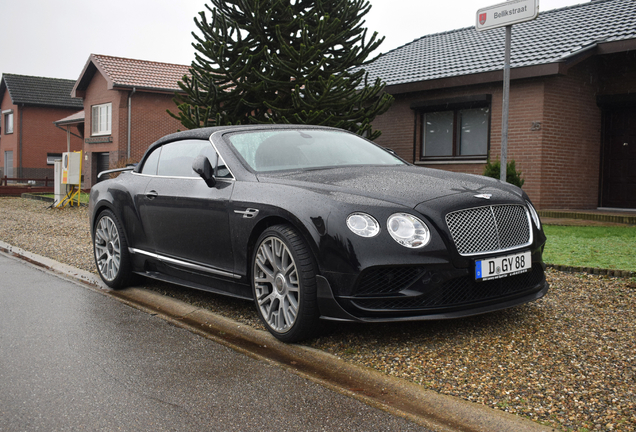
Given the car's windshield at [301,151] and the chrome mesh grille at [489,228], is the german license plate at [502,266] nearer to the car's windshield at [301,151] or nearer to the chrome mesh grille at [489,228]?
the chrome mesh grille at [489,228]

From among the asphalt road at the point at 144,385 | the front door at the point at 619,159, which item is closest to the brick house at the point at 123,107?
the front door at the point at 619,159

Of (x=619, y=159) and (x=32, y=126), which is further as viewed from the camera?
(x=32, y=126)

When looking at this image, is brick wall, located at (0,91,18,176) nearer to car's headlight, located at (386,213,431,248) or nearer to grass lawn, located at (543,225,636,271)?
grass lawn, located at (543,225,636,271)

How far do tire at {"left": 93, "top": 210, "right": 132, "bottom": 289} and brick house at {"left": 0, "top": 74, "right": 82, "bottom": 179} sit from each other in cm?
3923

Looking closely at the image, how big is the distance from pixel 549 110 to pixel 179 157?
10404 mm

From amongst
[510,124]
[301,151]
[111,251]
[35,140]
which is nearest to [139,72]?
[35,140]

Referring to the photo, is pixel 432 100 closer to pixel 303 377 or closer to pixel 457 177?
pixel 457 177

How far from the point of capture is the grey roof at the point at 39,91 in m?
44.0

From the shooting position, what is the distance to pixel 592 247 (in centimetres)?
838

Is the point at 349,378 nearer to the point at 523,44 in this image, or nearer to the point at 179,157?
the point at 179,157

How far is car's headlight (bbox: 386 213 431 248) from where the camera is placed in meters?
3.86

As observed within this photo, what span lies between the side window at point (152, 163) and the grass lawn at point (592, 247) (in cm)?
429

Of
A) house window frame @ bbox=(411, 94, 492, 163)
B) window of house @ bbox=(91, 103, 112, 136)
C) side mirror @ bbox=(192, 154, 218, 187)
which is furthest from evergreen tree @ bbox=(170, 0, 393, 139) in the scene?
window of house @ bbox=(91, 103, 112, 136)

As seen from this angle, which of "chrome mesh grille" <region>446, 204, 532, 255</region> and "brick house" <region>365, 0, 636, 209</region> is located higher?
"brick house" <region>365, 0, 636, 209</region>
